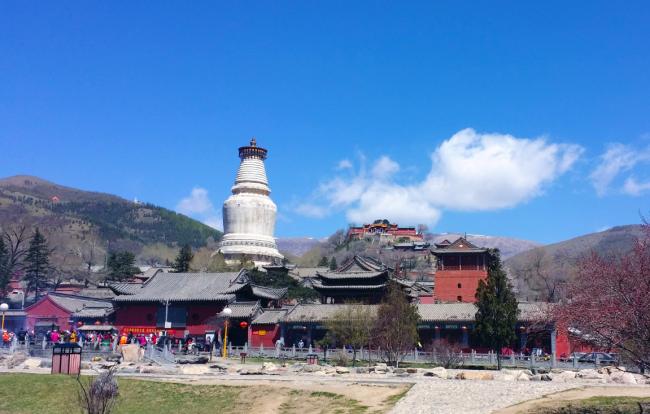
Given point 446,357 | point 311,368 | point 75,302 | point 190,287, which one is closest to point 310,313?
point 190,287

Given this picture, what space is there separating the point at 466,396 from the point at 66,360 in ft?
47.0

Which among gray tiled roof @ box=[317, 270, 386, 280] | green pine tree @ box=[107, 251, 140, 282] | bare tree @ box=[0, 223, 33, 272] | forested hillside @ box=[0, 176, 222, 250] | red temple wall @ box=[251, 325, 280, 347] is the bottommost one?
red temple wall @ box=[251, 325, 280, 347]

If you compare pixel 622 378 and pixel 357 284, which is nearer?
pixel 622 378

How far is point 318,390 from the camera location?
65.7 feet

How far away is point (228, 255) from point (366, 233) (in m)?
70.6

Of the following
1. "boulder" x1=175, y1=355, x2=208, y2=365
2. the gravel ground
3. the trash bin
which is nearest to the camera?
the gravel ground

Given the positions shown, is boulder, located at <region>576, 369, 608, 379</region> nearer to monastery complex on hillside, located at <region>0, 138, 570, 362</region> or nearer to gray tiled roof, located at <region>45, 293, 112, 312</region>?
monastery complex on hillside, located at <region>0, 138, 570, 362</region>

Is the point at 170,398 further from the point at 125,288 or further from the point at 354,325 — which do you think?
the point at 125,288

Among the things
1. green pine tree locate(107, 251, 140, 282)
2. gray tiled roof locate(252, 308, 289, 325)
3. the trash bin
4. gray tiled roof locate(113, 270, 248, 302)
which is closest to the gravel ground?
the trash bin

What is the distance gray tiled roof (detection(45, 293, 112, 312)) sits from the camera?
5119 cm

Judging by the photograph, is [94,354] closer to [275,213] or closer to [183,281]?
[183,281]

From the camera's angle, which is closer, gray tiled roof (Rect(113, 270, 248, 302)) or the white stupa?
gray tiled roof (Rect(113, 270, 248, 302))

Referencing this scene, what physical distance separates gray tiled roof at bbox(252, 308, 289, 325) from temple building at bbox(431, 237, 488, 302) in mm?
16561

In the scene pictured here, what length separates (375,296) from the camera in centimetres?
4700
